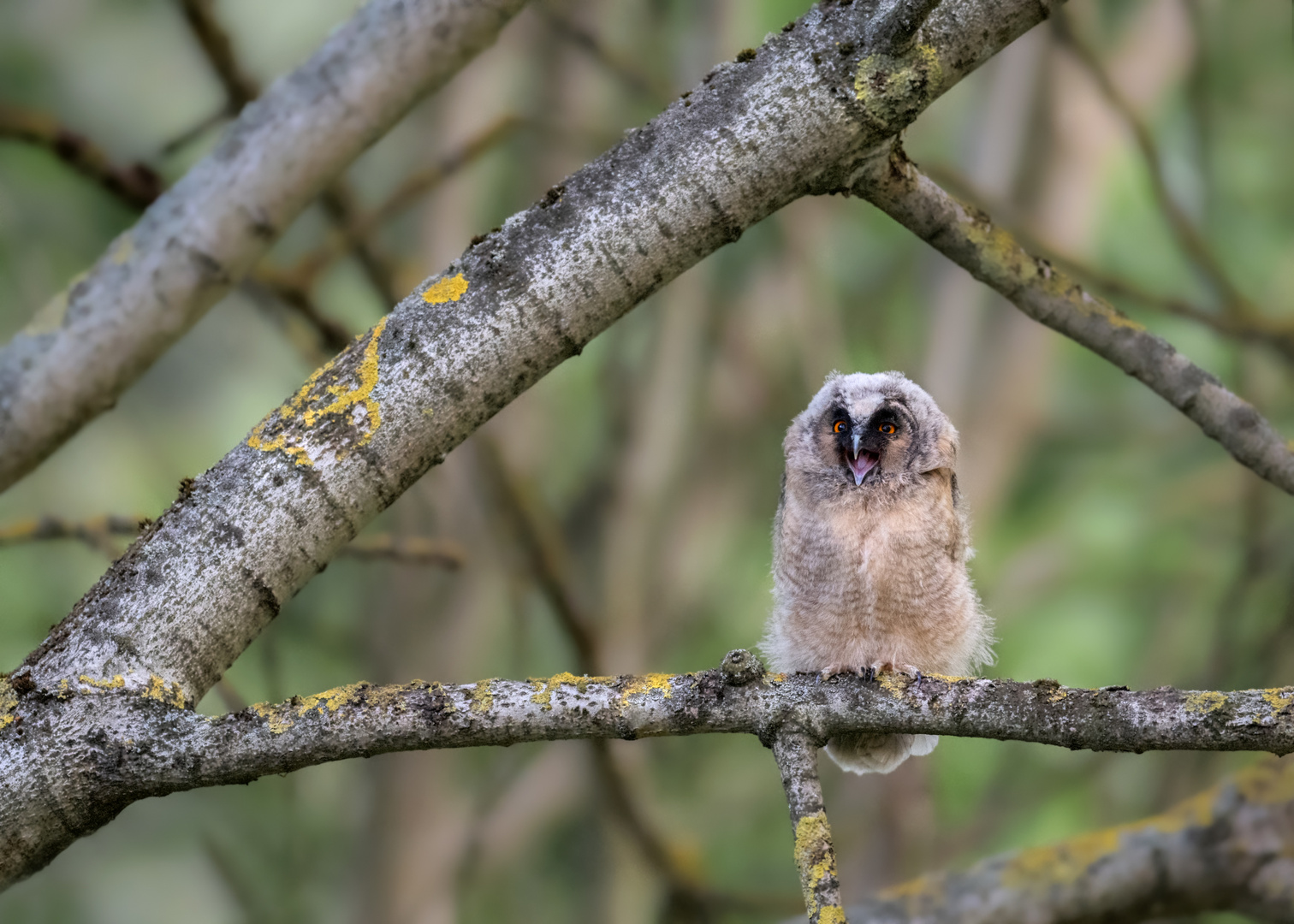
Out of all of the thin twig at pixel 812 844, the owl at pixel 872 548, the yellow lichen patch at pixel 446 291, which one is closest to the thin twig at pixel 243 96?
the yellow lichen patch at pixel 446 291

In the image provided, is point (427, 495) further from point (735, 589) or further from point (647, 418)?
point (735, 589)

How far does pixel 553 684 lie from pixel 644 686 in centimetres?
12

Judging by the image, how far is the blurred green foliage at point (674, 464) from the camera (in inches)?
193

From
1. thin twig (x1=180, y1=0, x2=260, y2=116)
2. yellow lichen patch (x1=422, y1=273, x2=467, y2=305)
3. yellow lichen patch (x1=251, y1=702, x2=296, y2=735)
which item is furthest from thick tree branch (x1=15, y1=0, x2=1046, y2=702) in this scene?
thin twig (x1=180, y1=0, x2=260, y2=116)

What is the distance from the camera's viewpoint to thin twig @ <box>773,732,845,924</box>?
1381 millimetres

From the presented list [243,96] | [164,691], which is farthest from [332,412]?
[243,96]

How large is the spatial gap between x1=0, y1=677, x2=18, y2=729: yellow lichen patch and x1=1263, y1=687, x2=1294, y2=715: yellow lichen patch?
5.16ft

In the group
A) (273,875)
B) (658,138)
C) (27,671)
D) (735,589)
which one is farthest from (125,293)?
(735,589)

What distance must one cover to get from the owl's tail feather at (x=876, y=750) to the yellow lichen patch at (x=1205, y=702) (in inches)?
42.2

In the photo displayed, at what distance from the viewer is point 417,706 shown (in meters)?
1.50

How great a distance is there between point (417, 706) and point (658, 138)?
2.98ft

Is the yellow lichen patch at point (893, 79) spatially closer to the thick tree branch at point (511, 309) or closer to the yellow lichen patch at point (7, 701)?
the thick tree branch at point (511, 309)

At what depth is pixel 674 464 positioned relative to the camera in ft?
17.9

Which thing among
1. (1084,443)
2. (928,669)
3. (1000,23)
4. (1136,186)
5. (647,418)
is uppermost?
(1136,186)
